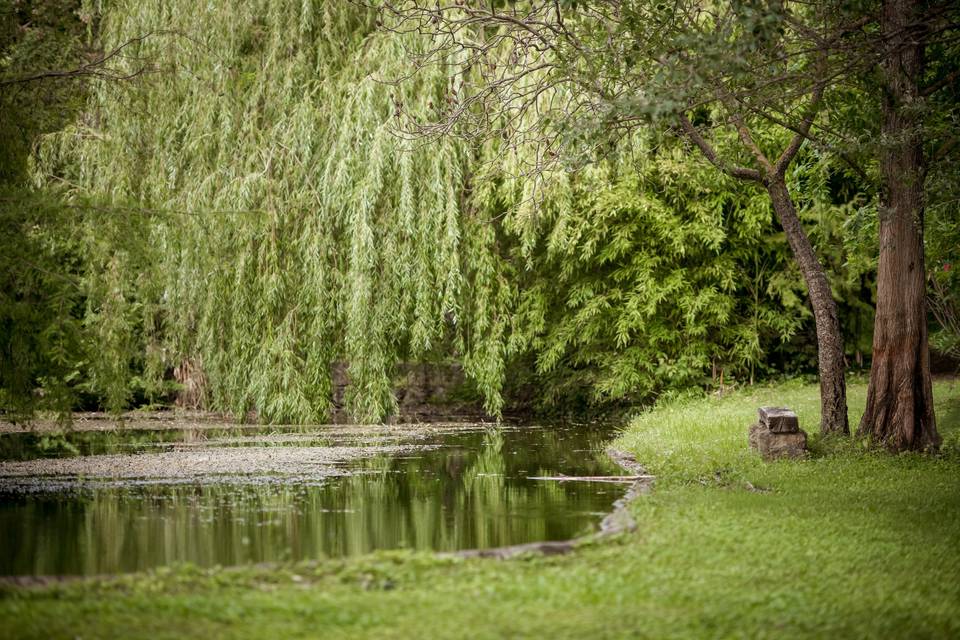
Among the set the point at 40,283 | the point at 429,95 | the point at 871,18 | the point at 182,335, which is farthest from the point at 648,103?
the point at 182,335

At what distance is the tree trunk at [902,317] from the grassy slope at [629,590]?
122 inches

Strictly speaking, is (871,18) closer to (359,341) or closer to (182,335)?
(359,341)

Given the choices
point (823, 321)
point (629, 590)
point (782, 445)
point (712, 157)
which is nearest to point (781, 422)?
point (782, 445)

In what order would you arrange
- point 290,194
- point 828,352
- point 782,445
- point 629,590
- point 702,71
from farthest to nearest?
point 290,194 → point 828,352 → point 782,445 → point 702,71 → point 629,590

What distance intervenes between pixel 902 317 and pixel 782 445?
1.90 m

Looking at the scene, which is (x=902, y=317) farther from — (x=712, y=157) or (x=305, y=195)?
(x=305, y=195)

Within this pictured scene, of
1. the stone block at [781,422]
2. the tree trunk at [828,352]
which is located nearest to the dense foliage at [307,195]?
the tree trunk at [828,352]

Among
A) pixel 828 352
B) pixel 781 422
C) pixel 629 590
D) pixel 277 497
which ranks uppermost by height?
pixel 828 352

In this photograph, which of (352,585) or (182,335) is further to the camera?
(182,335)

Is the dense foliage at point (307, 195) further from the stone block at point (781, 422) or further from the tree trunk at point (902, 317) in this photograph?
the stone block at point (781, 422)

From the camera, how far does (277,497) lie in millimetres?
9836

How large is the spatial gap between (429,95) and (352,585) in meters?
12.2

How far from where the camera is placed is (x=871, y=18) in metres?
10.4

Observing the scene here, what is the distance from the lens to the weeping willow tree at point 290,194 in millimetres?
17016
